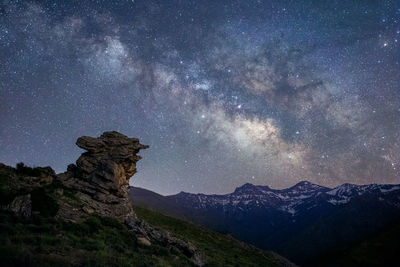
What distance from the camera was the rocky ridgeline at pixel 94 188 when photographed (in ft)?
65.0

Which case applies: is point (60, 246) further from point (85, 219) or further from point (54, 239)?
point (85, 219)

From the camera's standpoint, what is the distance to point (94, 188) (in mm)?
30500

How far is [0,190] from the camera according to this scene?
17109 millimetres

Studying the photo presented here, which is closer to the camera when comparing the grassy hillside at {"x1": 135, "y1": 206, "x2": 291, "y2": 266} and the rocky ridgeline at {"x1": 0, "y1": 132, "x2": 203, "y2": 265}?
the rocky ridgeline at {"x1": 0, "y1": 132, "x2": 203, "y2": 265}

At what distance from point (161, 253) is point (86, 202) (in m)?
12.6

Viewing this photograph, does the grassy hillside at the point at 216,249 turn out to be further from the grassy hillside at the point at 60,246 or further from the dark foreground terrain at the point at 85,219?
the grassy hillside at the point at 60,246

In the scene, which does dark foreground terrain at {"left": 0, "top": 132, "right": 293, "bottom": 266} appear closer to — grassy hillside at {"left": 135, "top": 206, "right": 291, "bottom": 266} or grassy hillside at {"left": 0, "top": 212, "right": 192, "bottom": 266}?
grassy hillside at {"left": 0, "top": 212, "right": 192, "bottom": 266}

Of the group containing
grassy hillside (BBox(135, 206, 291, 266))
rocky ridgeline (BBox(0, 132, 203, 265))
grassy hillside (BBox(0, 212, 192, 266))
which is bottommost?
grassy hillside (BBox(135, 206, 291, 266))

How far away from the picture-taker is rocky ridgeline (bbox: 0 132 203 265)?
1981 cm

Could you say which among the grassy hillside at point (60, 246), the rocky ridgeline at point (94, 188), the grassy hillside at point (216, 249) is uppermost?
the rocky ridgeline at point (94, 188)

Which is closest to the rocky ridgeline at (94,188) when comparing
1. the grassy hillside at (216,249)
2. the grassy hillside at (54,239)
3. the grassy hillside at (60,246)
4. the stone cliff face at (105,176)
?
the stone cliff face at (105,176)

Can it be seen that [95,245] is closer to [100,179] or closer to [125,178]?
[100,179]

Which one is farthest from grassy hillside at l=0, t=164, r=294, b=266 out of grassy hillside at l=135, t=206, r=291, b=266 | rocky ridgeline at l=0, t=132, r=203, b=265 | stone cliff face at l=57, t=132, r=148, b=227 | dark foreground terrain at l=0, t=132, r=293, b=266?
grassy hillside at l=135, t=206, r=291, b=266

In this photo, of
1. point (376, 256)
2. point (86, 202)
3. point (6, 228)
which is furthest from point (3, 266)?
point (376, 256)
